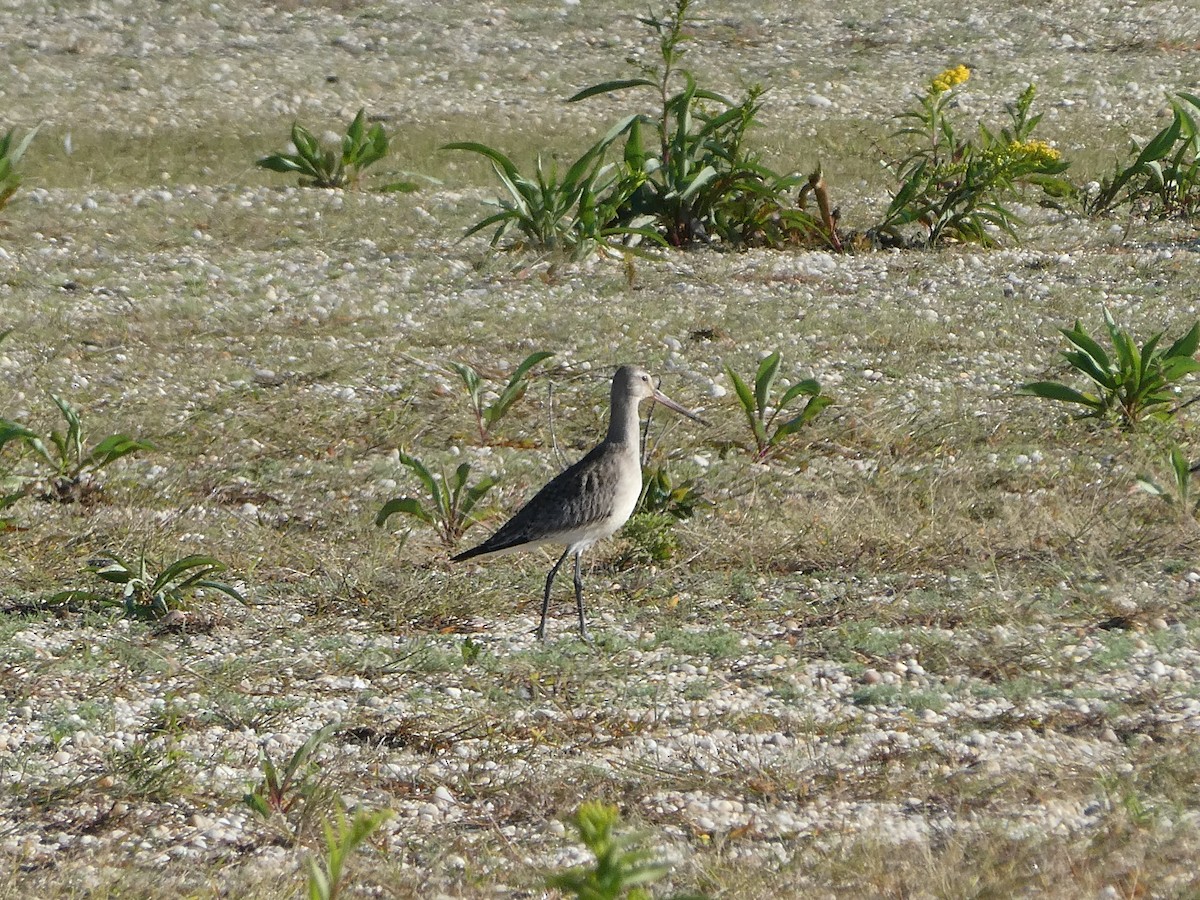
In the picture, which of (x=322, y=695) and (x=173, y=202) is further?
(x=173, y=202)

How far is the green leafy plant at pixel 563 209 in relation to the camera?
1138 centimetres

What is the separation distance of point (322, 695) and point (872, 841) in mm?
2148

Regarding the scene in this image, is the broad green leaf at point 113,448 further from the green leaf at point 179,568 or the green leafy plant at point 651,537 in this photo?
the green leafy plant at point 651,537

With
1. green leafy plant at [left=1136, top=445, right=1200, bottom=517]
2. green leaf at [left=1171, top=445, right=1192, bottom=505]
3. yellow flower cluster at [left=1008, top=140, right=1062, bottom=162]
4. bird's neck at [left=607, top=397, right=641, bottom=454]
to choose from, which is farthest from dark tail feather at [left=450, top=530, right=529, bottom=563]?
yellow flower cluster at [left=1008, top=140, right=1062, bottom=162]

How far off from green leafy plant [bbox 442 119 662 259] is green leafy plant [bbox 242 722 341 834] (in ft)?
21.8

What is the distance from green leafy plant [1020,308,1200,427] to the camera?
8250 millimetres

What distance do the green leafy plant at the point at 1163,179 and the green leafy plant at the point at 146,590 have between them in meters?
8.98

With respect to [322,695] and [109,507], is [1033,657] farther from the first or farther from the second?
[109,507]

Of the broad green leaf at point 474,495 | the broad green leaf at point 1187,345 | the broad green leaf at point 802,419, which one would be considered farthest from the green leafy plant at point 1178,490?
the broad green leaf at point 474,495

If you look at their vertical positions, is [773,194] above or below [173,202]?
above

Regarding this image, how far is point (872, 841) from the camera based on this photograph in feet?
14.6

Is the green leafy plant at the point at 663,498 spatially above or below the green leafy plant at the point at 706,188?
below

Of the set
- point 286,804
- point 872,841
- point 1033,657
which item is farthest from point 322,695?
point 1033,657

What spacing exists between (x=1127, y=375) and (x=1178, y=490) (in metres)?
1.48
